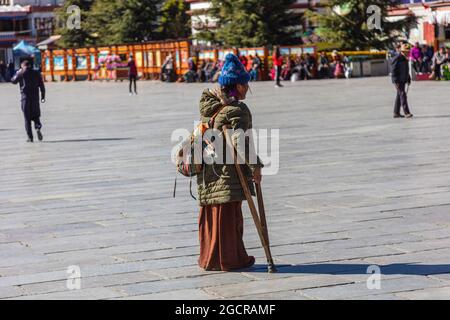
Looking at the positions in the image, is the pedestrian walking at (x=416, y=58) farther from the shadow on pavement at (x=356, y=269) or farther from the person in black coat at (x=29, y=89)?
the shadow on pavement at (x=356, y=269)

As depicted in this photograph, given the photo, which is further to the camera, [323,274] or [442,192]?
[442,192]

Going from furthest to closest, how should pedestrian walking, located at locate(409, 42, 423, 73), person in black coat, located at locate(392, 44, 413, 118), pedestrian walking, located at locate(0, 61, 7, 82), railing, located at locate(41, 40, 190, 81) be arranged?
pedestrian walking, located at locate(0, 61, 7, 82)
railing, located at locate(41, 40, 190, 81)
pedestrian walking, located at locate(409, 42, 423, 73)
person in black coat, located at locate(392, 44, 413, 118)

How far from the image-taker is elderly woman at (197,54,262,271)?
817cm

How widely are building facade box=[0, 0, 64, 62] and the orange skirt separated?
3545 inches

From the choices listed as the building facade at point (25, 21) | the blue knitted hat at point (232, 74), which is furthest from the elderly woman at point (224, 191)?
the building facade at point (25, 21)

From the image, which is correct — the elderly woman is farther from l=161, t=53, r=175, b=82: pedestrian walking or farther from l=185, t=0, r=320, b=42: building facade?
l=185, t=0, r=320, b=42: building facade

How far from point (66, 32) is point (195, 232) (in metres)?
69.6


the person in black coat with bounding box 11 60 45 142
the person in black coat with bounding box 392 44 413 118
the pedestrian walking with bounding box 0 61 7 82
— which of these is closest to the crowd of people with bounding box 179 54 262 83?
the person in black coat with bounding box 392 44 413 118

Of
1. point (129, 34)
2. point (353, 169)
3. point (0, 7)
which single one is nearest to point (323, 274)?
point (353, 169)

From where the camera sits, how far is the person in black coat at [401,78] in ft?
74.7

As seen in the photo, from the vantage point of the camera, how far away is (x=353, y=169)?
14.2 meters

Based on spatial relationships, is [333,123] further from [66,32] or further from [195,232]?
[66,32]

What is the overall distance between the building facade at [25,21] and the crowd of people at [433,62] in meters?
55.7

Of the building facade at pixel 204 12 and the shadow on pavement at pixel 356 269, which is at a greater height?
the building facade at pixel 204 12
